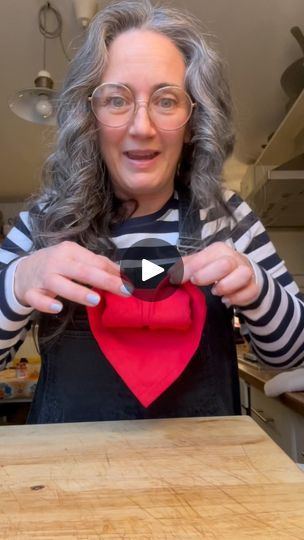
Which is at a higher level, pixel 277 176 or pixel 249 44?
pixel 249 44

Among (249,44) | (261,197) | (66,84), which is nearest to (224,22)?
(249,44)

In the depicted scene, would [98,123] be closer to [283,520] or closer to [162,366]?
[162,366]

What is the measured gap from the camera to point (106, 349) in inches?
19.2

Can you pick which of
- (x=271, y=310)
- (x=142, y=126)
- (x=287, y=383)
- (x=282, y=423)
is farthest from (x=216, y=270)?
(x=282, y=423)

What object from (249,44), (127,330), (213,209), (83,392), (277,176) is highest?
(249,44)

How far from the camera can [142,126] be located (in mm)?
559

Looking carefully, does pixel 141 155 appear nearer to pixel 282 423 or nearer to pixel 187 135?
pixel 187 135

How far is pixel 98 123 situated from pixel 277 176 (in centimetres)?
162

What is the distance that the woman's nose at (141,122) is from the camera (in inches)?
22.1

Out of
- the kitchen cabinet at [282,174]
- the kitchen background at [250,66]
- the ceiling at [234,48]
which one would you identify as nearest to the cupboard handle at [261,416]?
the kitchen cabinet at [282,174]

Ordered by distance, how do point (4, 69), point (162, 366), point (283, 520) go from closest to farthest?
point (283, 520) → point (162, 366) → point (4, 69)

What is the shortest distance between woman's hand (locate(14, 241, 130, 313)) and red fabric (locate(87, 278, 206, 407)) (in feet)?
0.10

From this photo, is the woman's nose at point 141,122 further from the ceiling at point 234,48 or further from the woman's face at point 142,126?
the ceiling at point 234,48

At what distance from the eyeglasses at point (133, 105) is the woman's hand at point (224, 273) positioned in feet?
0.69
